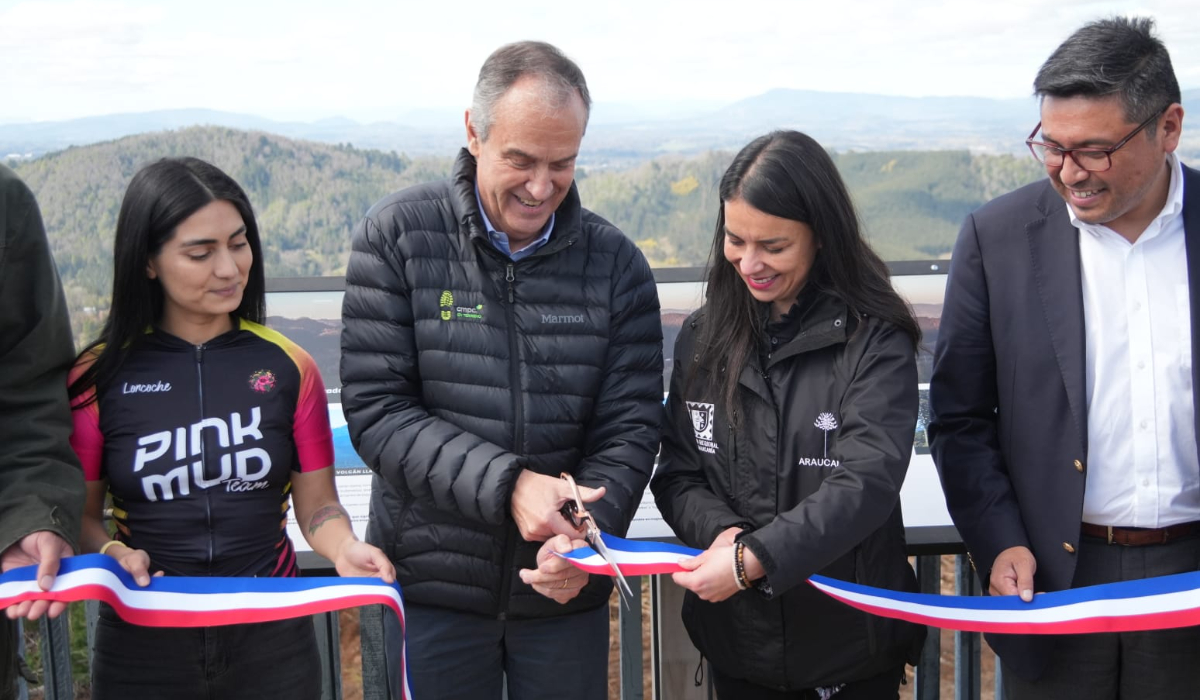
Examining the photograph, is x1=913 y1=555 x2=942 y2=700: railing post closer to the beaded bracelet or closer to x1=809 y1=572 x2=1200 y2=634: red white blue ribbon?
x1=809 y1=572 x2=1200 y2=634: red white blue ribbon

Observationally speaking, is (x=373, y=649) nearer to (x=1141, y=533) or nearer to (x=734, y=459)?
(x=734, y=459)

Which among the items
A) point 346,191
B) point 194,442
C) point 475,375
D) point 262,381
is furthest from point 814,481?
point 346,191

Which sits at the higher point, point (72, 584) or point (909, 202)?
point (909, 202)

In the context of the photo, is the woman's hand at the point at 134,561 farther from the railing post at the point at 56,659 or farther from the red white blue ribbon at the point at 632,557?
the railing post at the point at 56,659

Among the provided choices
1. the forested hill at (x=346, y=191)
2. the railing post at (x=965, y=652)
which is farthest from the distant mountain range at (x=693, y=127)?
the railing post at (x=965, y=652)

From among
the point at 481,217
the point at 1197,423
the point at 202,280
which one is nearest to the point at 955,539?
the point at 1197,423

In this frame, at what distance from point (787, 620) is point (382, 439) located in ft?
3.48

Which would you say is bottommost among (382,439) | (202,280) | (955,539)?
(955,539)

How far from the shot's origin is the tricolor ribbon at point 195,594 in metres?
2.15

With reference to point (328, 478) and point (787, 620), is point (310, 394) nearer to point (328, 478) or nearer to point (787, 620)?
point (328, 478)

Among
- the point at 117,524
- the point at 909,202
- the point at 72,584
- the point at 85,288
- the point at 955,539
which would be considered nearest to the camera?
the point at 72,584

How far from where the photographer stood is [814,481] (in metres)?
2.37

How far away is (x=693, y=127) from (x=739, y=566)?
15807mm

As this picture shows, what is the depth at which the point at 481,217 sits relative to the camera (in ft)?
8.07
